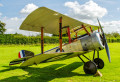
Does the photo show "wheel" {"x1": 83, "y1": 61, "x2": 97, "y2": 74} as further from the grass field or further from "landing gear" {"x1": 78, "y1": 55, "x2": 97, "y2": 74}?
the grass field

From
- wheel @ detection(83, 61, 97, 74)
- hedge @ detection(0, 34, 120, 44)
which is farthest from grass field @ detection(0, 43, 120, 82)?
hedge @ detection(0, 34, 120, 44)

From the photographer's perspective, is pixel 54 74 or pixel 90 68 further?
pixel 54 74

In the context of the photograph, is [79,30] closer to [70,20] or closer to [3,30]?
[70,20]

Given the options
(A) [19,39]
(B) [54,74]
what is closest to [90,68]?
(B) [54,74]

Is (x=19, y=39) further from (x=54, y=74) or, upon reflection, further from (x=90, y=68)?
(x=90, y=68)

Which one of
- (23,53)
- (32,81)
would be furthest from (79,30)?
(32,81)

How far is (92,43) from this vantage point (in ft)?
17.0

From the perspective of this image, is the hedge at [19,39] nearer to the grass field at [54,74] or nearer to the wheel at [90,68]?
the grass field at [54,74]

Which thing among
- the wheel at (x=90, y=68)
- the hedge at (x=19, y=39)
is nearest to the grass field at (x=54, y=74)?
the wheel at (x=90, y=68)

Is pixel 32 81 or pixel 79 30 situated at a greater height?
pixel 79 30

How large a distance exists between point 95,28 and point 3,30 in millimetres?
58221

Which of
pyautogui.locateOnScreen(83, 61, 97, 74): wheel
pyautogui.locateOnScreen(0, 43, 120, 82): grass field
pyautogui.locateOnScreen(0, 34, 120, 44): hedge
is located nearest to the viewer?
pyautogui.locateOnScreen(0, 43, 120, 82): grass field

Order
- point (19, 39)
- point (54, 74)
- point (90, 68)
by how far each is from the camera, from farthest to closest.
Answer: point (19, 39) < point (54, 74) < point (90, 68)

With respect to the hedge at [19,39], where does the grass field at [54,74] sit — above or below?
below
